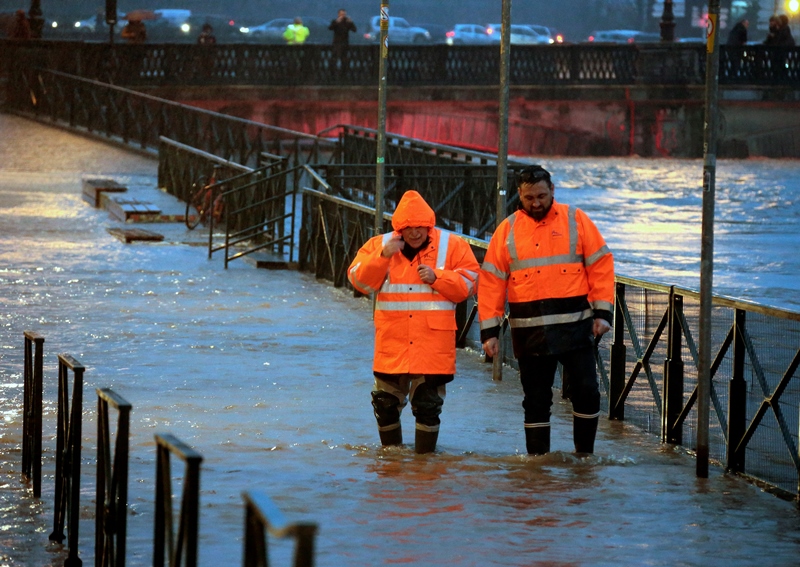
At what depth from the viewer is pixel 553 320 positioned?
7250 millimetres

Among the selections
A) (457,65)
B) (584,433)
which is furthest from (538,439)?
(457,65)

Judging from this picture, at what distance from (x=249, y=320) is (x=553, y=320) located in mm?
5717

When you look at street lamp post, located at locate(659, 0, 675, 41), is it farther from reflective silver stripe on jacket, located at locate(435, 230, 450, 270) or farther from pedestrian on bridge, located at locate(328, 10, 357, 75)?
reflective silver stripe on jacket, located at locate(435, 230, 450, 270)

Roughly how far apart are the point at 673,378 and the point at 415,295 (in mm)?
1657

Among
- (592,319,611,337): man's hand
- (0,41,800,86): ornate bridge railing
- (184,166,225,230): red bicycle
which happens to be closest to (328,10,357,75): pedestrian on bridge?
(0,41,800,86): ornate bridge railing

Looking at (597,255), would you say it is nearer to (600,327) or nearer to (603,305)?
(603,305)

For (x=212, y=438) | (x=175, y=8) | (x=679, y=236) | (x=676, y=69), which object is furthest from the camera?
(x=175, y=8)

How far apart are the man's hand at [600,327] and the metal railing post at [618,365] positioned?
1547mm

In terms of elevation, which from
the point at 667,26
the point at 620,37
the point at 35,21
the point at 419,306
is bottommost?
the point at 419,306

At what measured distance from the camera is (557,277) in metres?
7.25

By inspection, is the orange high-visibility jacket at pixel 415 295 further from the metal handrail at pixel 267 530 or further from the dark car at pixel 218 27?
the dark car at pixel 218 27

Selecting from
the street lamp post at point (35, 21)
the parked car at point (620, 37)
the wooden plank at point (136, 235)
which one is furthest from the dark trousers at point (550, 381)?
the parked car at point (620, 37)

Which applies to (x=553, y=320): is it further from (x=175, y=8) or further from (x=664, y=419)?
(x=175, y=8)

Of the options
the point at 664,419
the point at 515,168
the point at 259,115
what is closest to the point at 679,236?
the point at 515,168
